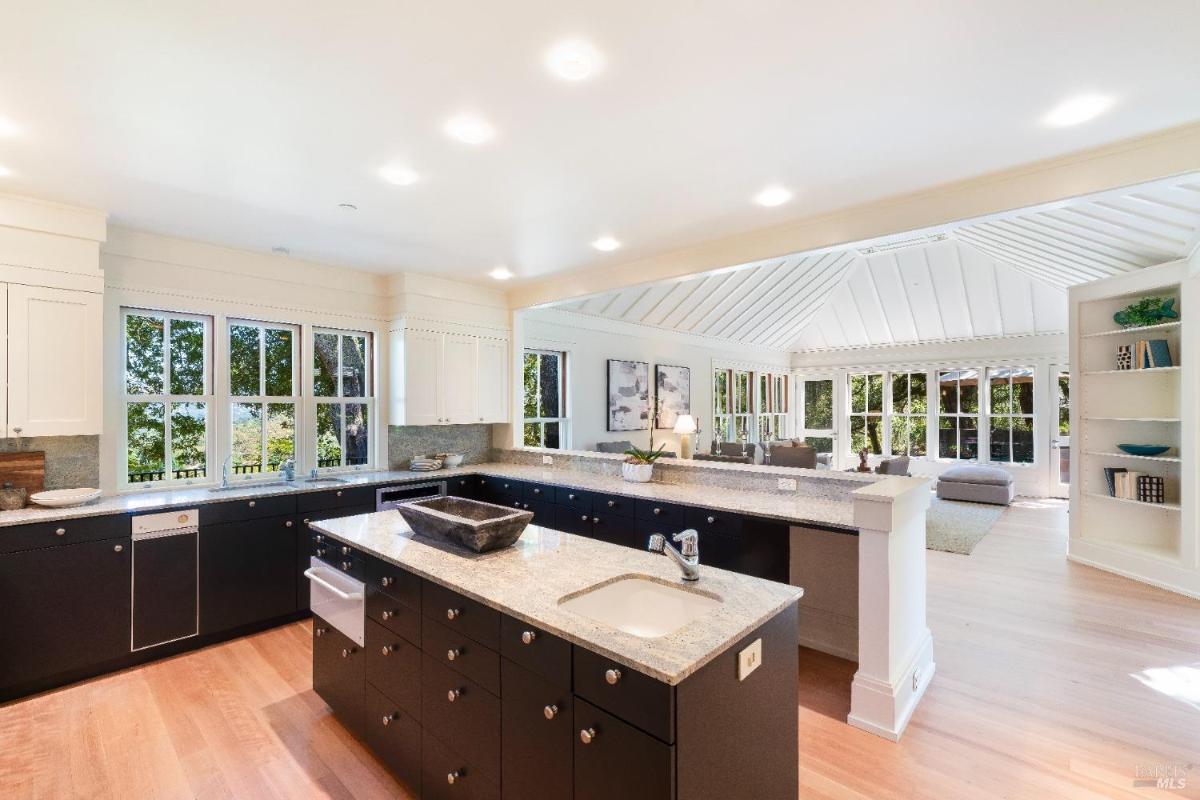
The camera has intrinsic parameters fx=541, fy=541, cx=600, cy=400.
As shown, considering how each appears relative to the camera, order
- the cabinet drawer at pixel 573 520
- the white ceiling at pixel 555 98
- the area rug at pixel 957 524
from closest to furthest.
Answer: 1. the white ceiling at pixel 555 98
2. the cabinet drawer at pixel 573 520
3. the area rug at pixel 957 524

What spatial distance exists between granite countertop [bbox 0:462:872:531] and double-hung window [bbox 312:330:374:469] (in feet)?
0.92

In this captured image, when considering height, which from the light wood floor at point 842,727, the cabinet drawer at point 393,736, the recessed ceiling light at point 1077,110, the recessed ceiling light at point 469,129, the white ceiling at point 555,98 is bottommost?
the light wood floor at point 842,727

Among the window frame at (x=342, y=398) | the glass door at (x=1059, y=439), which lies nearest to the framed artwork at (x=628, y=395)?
the window frame at (x=342, y=398)

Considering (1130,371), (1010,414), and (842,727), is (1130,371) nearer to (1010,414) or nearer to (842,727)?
(842,727)

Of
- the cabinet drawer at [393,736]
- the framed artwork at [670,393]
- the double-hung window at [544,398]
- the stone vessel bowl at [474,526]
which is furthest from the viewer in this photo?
the framed artwork at [670,393]

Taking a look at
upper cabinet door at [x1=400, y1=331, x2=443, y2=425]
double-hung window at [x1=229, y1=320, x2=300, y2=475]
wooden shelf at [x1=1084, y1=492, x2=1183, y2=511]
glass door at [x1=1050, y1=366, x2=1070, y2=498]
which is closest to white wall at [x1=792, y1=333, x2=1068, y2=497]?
glass door at [x1=1050, y1=366, x2=1070, y2=498]

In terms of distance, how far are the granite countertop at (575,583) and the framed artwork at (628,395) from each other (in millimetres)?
4985

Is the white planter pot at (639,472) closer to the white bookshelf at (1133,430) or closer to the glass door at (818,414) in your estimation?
the white bookshelf at (1133,430)

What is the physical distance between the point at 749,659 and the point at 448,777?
1.19 m

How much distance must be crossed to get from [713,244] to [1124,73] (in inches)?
92.6

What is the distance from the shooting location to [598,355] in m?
7.47

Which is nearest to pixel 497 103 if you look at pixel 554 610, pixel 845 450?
pixel 554 610

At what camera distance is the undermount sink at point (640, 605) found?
1.86 metres

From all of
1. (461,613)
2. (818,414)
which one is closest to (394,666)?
(461,613)
